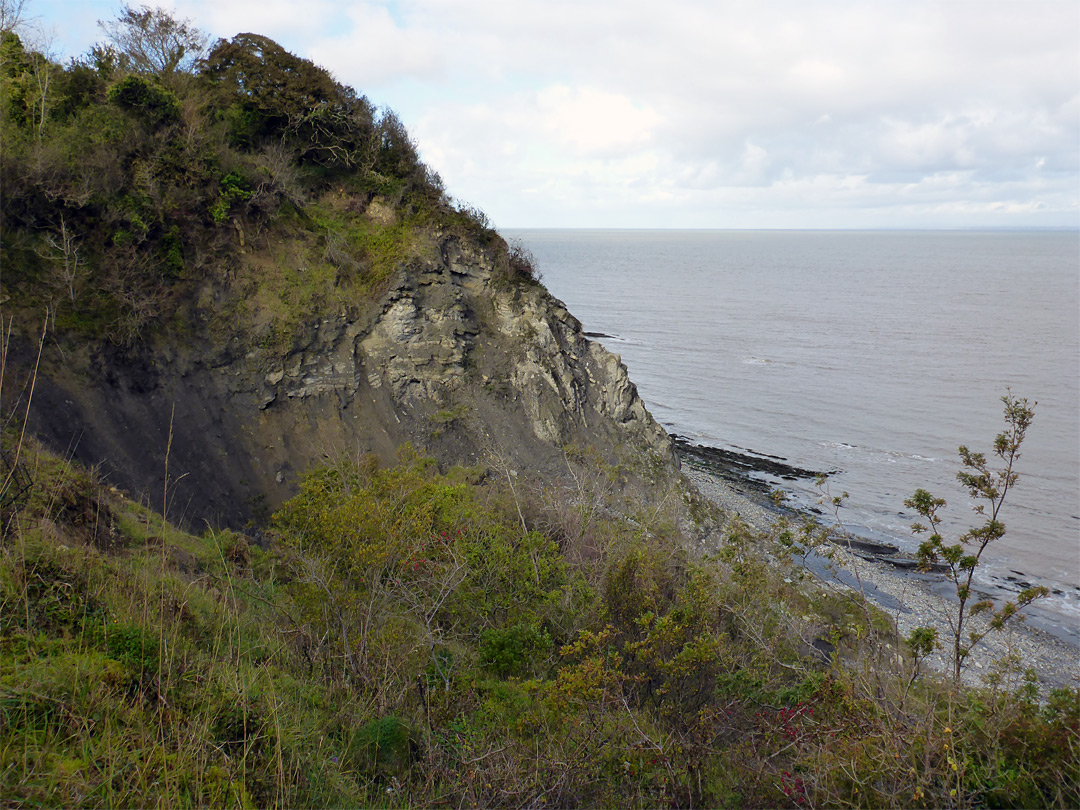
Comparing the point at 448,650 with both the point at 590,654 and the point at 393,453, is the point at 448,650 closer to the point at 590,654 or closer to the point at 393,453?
the point at 590,654

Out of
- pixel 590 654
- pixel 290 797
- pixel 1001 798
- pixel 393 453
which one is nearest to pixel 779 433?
pixel 393 453

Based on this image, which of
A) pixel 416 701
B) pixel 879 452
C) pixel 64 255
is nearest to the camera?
pixel 416 701

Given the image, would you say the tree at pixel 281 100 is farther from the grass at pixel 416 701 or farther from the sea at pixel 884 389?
the grass at pixel 416 701

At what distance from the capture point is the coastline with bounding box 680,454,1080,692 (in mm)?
18359

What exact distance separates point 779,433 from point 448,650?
34.4m

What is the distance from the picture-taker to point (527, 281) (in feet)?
80.2

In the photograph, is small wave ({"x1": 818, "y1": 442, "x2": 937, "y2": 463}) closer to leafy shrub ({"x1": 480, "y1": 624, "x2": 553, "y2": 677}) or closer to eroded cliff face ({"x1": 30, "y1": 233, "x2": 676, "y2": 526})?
eroded cliff face ({"x1": 30, "y1": 233, "x2": 676, "y2": 526})

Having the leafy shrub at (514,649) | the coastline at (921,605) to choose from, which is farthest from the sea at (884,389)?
the leafy shrub at (514,649)

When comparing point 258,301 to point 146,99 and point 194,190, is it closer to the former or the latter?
point 194,190

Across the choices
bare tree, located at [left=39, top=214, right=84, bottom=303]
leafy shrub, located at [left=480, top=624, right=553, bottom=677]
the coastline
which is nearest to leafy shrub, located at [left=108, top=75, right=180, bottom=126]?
bare tree, located at [left=39, top=214, right=84, bottom=303]

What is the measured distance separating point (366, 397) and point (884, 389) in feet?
126

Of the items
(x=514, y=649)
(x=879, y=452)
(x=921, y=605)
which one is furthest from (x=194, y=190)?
(x=879, y=452)

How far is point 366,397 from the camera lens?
71.6ft

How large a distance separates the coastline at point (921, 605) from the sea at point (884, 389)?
1.74 metres
